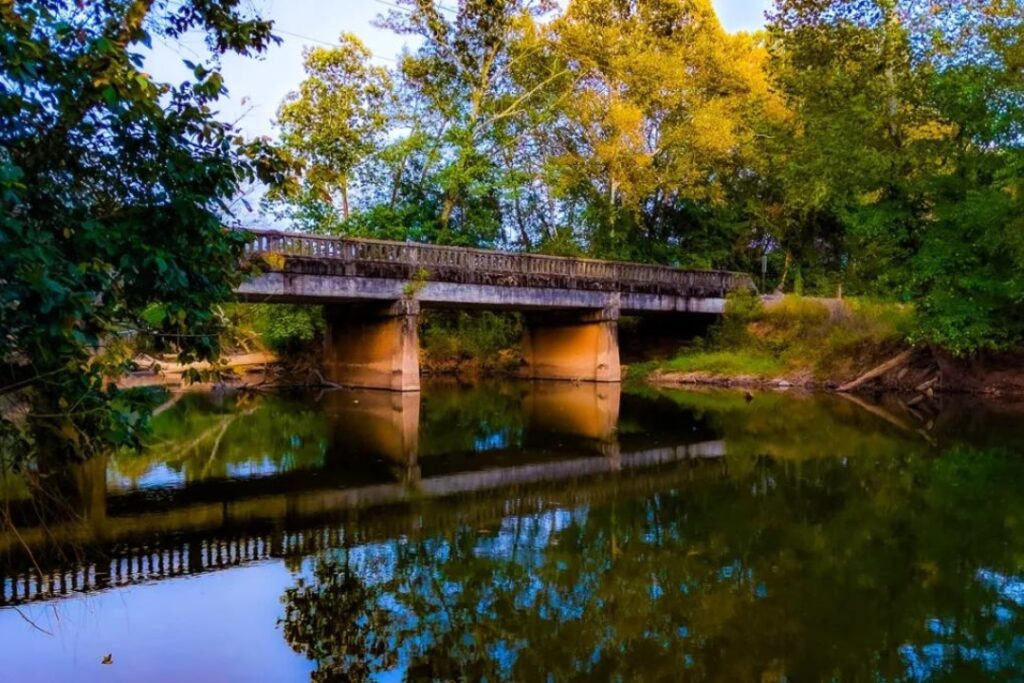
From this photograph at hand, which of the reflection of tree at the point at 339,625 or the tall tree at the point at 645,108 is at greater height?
the tall tree at the point at 645,108

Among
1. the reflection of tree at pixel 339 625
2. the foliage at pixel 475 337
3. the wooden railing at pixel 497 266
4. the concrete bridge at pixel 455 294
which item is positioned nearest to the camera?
the reflection of tree at pixel 339 625

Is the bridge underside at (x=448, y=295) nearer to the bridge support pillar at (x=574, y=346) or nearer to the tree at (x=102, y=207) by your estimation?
the bridge support pillar at (x=574, y=346)

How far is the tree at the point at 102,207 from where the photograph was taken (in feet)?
14.5

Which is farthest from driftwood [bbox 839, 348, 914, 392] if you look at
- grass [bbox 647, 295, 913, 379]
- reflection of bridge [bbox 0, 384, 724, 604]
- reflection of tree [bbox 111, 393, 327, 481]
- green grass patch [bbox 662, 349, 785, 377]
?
reflection of tree [bbox 111, 393, 327, 481]

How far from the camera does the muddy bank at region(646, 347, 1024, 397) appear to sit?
2505cm

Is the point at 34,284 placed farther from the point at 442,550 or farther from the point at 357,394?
the point at 357,394

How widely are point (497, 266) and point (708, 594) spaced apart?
67.5 feet

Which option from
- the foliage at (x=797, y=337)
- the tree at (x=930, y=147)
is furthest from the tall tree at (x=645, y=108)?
the tree at (x=930, y=147)

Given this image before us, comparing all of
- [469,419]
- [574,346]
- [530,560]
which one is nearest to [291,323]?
[574,346]

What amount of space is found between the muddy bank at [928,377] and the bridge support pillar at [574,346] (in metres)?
5.04

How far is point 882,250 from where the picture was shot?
996 inches

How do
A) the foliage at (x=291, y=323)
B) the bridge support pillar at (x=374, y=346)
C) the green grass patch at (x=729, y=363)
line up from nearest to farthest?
the bridge support pillar at (x=374, y=346) → the green grass patch at (x=729, y=363) → the foliage at (x=291, y=323)

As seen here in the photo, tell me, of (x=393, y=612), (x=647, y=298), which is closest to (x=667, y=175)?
(x=647, y=298)

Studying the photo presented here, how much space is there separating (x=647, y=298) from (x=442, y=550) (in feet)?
77.7
